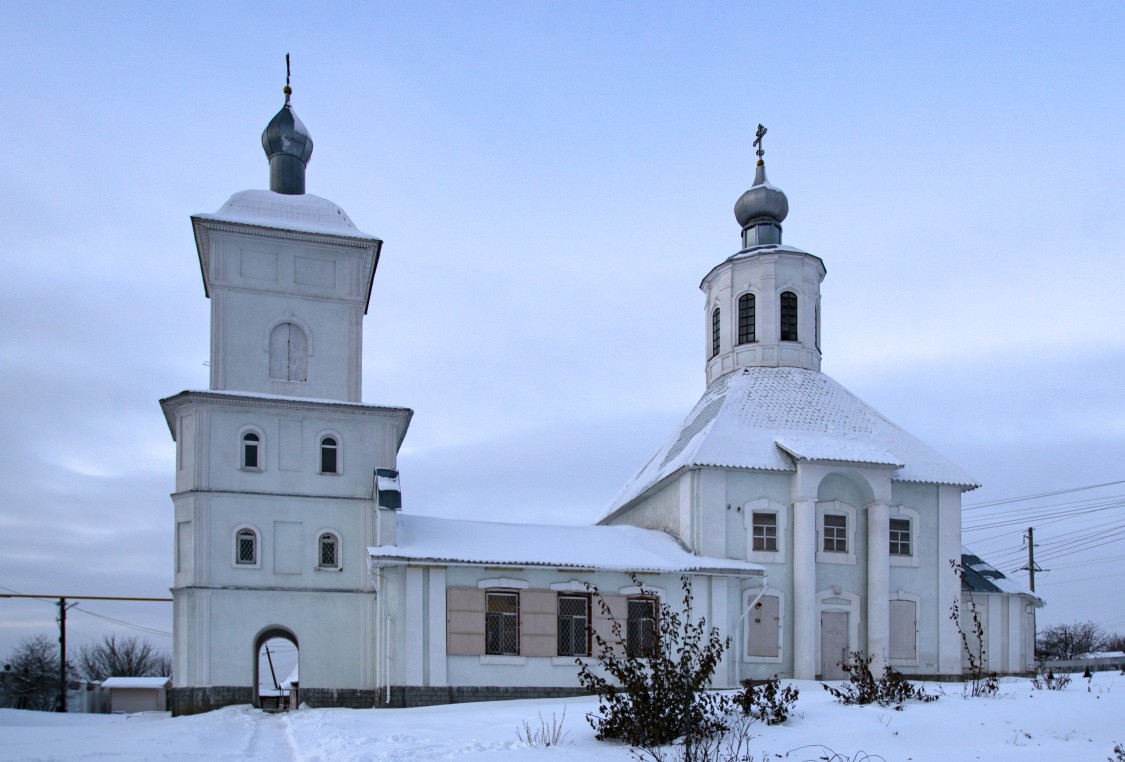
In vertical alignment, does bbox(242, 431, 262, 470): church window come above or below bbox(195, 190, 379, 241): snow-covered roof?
below

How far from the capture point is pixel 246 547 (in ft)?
77.8

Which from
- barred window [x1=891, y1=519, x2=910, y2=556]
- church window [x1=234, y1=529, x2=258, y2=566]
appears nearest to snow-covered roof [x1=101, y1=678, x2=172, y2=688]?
church window [x1=234, y1=529, x2=258, y2=566]

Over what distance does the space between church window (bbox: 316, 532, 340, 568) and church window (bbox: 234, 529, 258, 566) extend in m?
1.35

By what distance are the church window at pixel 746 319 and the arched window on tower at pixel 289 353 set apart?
44.0ft

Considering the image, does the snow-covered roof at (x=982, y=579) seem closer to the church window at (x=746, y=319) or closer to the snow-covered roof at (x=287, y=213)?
the church window at (x=746, y=319)

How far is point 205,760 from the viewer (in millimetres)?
12102

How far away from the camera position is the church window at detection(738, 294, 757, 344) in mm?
32344

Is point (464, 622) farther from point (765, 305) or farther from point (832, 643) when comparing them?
point (765, 305)

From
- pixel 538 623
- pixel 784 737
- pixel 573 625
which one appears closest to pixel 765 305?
pixel 573 625

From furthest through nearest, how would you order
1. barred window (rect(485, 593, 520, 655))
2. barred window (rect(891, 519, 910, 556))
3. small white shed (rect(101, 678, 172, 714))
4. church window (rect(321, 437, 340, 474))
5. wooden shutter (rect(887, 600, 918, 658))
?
small white shed (rect(101, 678, 172, 714)), barred window (rect(891, 519, 910, 556)), wooden shutter (rect(887, 600, 918, 658)), church window (rect(321, 437, 340, 474)), barred window (rect(485, 593, 520, 655))

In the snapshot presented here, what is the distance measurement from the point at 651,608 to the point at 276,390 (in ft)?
32.6

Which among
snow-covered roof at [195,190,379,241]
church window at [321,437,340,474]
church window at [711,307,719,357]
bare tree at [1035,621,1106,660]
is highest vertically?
Answer: snow-covered roof at [195,190,379,241]

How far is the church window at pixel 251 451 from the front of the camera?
78.9ft

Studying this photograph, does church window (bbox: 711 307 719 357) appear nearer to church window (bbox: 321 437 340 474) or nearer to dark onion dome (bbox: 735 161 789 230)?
dark onion dome (bbox: 735 161 789 230)
